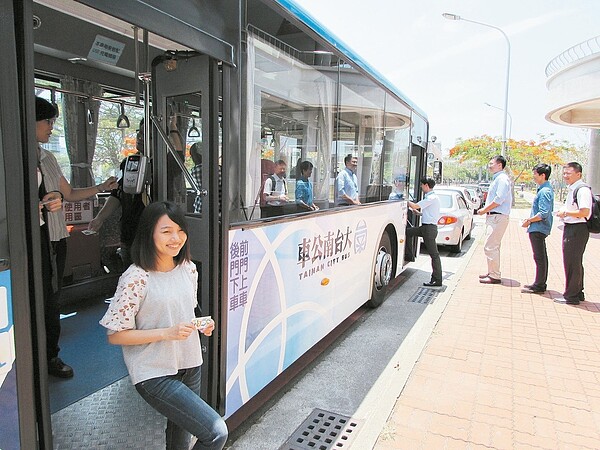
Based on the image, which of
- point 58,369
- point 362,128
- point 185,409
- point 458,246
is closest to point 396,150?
point 362,128

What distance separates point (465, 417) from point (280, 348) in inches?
59.9

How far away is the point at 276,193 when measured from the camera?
10.2ft

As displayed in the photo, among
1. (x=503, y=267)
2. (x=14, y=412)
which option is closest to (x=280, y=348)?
(x=14, y=412)

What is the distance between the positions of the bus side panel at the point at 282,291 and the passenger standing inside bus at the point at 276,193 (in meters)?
0.11

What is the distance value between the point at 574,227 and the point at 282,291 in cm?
499

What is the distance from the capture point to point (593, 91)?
15.4 metres

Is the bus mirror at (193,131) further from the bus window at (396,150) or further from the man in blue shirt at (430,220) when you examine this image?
the man in blue shirt at (430,220)

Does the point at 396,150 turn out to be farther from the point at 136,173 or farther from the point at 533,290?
the point at 136,173

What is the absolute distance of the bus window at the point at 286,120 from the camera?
2771 millimetres

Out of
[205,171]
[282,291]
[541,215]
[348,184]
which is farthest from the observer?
[541,215]

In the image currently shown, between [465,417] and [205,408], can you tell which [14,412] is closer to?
[205,408]

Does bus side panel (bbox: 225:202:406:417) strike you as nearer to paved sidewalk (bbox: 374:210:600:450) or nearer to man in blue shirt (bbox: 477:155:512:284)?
paved sidewalk (bbox: 374:210:600:450)

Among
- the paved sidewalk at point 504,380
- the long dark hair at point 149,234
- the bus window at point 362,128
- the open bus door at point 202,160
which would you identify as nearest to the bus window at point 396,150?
the bus window at point 362,128

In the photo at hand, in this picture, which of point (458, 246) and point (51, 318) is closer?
point (51, 318)
